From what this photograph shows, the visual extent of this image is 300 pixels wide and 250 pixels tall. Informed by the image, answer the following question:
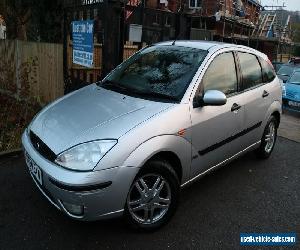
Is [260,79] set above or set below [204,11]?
below

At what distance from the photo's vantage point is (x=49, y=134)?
3158 millimetres

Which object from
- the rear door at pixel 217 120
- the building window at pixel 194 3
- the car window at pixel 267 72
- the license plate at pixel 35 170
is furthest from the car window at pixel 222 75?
the building window at pixel 194 3

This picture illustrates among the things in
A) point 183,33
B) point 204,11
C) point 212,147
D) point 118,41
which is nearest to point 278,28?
point 204,11

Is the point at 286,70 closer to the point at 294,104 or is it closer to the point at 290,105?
the point at 290,105

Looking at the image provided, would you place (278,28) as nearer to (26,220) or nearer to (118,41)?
(118,41)

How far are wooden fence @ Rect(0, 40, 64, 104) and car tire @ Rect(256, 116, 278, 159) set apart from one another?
4722 millimetres

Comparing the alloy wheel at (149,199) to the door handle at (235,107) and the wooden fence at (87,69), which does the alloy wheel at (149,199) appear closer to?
the door handle at (235,107)

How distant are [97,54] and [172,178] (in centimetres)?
510

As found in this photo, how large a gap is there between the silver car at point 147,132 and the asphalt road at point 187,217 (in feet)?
0.83

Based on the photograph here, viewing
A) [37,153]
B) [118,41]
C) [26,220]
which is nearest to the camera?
[37,153]

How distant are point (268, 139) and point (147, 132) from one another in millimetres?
2902

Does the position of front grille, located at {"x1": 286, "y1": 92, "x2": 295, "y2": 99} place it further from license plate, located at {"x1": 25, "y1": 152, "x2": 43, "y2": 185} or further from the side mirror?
license plate, located at {"x1": 25, "y1": 152, "x2": 43, "y2": 185}

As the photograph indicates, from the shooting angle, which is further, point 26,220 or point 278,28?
point 278,28

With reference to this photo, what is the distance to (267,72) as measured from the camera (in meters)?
5.07
